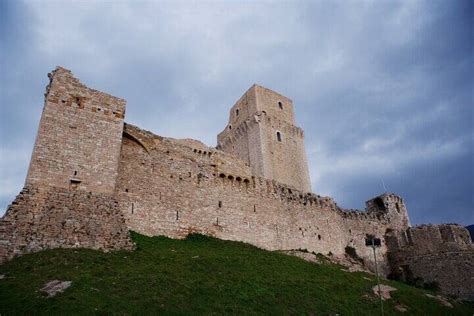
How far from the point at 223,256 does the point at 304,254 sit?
25.3 ft

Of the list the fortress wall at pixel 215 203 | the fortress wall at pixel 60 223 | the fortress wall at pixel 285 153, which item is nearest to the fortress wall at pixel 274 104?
the fortress wall at pixel 285 153

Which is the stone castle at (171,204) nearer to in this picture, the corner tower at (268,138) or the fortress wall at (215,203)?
the fortress wall at (215,203)

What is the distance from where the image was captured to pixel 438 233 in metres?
31.5

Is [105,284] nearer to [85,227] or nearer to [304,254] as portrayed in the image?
[85,227]

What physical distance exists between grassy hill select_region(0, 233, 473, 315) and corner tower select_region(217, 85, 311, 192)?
21165mm

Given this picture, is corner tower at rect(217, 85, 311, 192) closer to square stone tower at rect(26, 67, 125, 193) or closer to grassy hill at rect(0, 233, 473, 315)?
grassy hill at rect(0, 233, 473, 315)

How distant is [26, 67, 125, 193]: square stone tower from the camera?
1501 cm

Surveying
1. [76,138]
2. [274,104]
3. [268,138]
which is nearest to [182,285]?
[76,138]

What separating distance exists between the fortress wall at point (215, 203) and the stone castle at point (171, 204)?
0.06 m

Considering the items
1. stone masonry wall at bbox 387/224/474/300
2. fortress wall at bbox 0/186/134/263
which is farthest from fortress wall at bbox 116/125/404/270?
stone masonry wall at bbox 387/224/474/300

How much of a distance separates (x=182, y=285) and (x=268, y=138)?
29149mm

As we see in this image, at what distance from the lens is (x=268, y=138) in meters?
39.4

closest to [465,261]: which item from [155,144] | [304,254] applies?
[304,254]

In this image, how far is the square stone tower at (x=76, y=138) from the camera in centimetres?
1501
